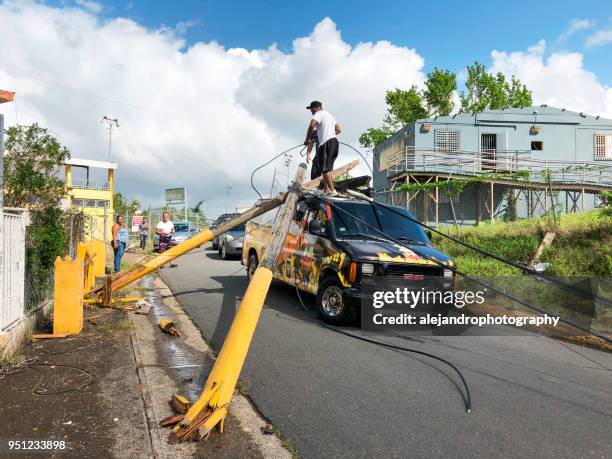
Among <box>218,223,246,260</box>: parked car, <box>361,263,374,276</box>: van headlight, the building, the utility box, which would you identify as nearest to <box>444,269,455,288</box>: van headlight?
<box>361,263,374,276</box>: van headlight

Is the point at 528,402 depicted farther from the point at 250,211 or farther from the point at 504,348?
the point at 250,211

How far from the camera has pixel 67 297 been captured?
623cm

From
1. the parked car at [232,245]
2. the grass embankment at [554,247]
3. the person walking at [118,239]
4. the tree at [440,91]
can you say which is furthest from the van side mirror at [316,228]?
the tree at [440,91]

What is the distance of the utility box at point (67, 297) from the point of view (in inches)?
244

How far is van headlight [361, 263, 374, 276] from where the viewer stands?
22.3 ft

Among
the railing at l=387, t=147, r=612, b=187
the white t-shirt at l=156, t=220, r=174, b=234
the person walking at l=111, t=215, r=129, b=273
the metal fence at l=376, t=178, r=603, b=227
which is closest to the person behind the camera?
the person walking at l=111, t=215, r=129, b=273

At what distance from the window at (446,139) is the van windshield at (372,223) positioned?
19.4m

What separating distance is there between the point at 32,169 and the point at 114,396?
19.2ft

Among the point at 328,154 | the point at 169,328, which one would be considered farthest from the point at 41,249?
the point at 328,154

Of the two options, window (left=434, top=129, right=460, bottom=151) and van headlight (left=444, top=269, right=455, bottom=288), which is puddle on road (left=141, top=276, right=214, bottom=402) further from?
window (left=434, top=129, right=460, bottom=151)

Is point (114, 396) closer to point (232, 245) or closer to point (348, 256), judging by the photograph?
point (348, 256)

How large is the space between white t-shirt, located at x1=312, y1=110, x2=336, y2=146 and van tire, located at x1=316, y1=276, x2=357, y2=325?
9.38ft

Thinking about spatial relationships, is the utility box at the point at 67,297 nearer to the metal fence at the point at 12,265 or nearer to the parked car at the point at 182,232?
the metal fence at the point at 12,265

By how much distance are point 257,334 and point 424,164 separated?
20.7 meters
